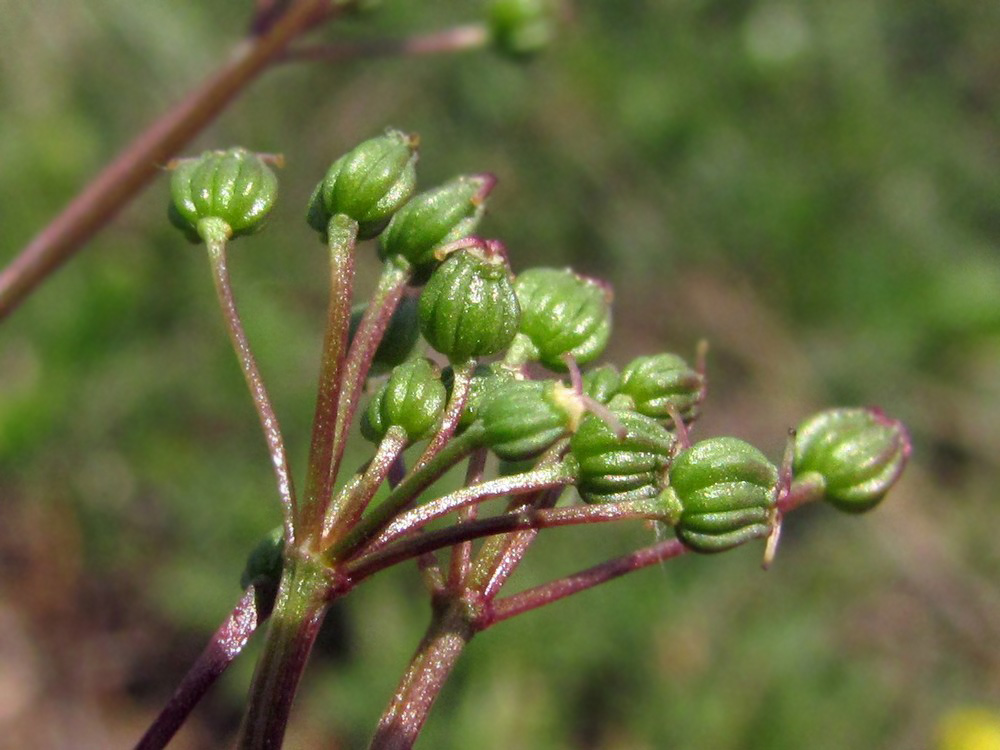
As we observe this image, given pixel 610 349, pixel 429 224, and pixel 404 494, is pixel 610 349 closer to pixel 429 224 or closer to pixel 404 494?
pixel 429 224

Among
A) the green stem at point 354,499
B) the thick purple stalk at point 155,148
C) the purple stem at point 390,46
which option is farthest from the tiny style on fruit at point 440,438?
the purple stem at point 390,46


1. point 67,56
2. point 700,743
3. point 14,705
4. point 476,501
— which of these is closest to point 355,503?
point 476,501

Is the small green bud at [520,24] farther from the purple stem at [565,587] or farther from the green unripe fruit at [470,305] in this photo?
the purple stem at [565,587]

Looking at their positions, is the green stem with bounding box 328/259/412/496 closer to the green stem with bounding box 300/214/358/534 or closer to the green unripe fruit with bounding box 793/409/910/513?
the green stem with bounding box 300/214/358/534

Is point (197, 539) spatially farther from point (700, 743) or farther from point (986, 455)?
point (986, 455)

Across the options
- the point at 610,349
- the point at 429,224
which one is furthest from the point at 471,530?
the point at 610,349

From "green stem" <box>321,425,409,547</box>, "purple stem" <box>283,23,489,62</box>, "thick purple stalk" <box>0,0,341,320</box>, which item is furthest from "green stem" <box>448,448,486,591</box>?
"purple stem" <box>283,23,489,62</box>
